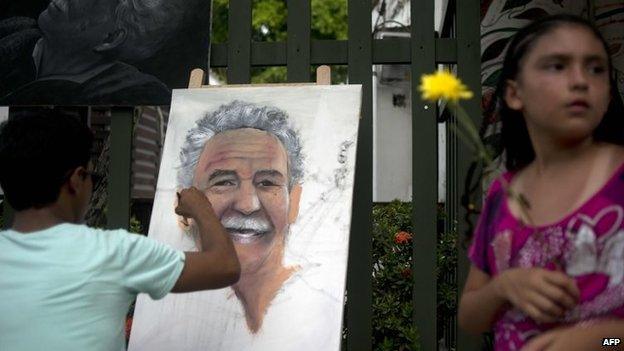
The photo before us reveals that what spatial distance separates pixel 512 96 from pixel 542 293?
20.2 inches

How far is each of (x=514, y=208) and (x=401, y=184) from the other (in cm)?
929

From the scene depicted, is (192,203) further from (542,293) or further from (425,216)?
(425,216)

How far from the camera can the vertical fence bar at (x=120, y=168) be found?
399 centimetres

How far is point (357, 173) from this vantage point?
3.77 metres

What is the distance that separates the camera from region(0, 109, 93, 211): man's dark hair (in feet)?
6.48

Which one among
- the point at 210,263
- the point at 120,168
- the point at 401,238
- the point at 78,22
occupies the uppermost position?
the point at 78,22

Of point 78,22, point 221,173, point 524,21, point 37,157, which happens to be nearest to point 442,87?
point 37,157

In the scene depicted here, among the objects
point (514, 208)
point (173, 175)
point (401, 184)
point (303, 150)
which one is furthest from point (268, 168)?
point (401, 184)

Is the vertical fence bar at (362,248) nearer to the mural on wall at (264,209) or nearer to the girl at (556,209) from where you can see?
the mural on wall at (264,209)

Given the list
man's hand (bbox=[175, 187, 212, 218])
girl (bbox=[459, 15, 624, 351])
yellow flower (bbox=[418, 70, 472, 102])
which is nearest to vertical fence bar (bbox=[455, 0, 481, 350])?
man's hand (bbox=[175, 187, 212, 218])

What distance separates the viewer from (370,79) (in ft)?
12.6

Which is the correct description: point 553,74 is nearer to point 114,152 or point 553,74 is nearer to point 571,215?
point 571,215

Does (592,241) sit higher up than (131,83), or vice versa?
(131,83)

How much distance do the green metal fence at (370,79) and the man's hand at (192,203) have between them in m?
1.43
